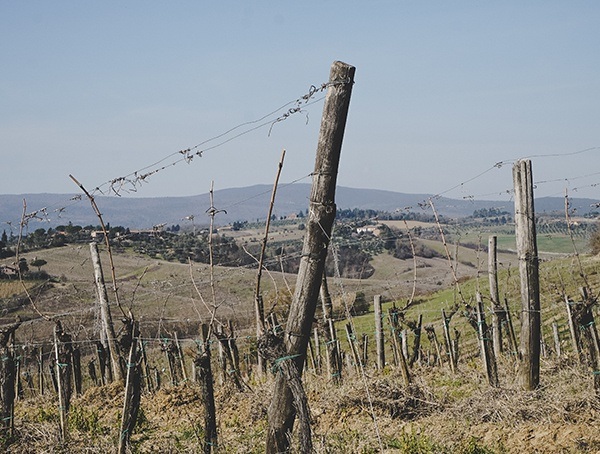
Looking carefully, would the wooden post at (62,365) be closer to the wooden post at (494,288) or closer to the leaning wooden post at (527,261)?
the leaning wooden post at (527,261)

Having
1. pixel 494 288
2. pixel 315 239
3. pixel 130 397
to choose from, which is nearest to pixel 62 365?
pixel 130 397

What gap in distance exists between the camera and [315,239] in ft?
19.5

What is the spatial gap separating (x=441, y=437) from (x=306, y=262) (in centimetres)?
251

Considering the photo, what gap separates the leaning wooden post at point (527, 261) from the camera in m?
9.09

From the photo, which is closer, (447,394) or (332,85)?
(332,85)

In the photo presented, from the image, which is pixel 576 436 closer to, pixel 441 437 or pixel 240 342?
pixel 441 437

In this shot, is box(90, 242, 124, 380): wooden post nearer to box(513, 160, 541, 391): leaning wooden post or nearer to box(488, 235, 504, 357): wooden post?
box(488, 235, 504, 357): wooden post

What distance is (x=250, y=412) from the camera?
889cm

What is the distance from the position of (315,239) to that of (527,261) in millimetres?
4272

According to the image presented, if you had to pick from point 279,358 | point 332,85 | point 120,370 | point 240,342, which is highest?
point 332,85

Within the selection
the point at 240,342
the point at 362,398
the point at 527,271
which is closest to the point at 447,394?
the point at 362,398

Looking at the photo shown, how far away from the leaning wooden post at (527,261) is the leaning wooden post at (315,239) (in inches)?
162

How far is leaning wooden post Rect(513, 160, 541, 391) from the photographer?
9086 millimetres

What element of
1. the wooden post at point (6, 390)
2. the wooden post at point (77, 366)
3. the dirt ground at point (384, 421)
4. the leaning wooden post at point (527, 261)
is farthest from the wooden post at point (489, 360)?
the wooden post at point (77, 366)
